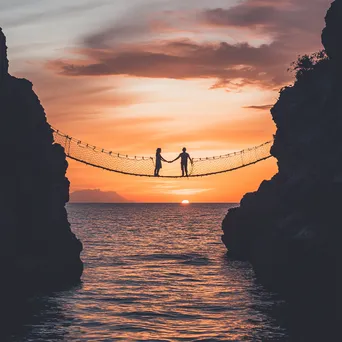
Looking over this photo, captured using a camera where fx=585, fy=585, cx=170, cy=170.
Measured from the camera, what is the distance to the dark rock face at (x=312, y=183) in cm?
2948

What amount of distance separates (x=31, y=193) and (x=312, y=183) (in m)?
17.0

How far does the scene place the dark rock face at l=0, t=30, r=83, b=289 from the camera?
34.4 m

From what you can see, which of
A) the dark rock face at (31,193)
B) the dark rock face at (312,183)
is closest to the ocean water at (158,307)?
the dark rock face at (31,193)

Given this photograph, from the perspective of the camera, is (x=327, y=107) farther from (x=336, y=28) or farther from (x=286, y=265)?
(x=286, y=265)

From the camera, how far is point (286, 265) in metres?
33.5

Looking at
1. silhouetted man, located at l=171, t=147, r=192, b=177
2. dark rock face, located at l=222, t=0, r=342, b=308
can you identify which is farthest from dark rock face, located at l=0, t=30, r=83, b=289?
dark rock face, located at l=222, t=0, r=342, b=308

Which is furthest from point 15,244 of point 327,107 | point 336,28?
point 336,28

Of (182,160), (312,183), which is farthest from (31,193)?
(312,183)

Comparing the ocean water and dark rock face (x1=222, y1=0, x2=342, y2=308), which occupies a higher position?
dark rock face (x1=222, y1=0, x2=342, y2=308)

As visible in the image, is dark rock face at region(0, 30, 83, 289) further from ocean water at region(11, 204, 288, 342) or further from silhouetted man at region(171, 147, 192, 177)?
silhouetted man at region(171, 147, 192, 177)

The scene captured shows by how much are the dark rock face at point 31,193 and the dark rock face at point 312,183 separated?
13.7 m

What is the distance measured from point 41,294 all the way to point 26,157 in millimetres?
8367

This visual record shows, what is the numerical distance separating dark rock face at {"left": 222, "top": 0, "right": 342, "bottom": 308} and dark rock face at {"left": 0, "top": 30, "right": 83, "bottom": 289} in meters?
13.7

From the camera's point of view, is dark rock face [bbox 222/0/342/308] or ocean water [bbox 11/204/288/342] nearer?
ocean water [bbox 11/204/288/342]
